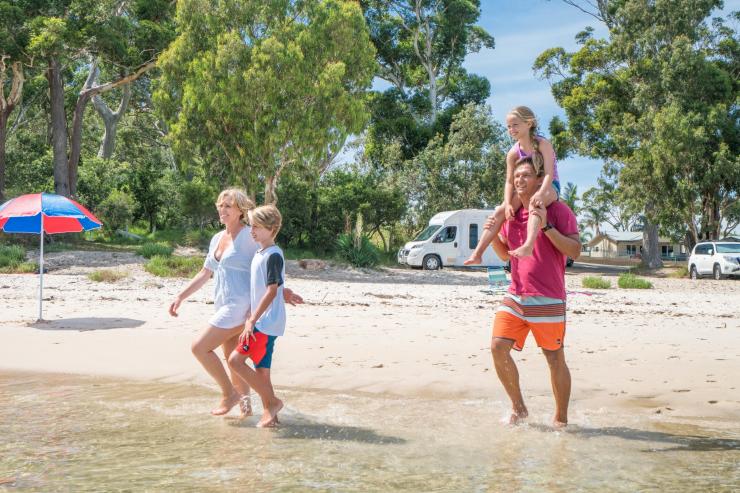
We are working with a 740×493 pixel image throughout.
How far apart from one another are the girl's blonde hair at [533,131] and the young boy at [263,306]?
1.78 meters

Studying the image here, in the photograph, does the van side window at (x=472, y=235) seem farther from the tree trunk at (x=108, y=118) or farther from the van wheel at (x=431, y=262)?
the tree trunk at (x=108, y=118)

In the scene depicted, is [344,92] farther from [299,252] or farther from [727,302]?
[727,302]

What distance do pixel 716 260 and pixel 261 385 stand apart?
86.8 feet

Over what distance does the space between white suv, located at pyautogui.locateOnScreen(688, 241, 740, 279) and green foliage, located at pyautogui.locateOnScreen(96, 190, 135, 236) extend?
23.8m

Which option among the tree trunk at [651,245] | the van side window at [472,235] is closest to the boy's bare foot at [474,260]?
the van side window at [472,235]

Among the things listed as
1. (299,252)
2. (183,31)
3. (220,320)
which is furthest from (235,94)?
(220,320)

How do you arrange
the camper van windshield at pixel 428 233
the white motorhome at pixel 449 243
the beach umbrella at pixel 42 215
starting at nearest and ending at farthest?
1. the beach umbrella at pixel 42 215
2. the white motorhome at pixel 449 243
3. the camper van windshield at pixel 428 233

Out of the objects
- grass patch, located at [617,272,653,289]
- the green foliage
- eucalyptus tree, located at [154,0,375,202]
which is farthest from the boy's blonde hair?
the green foliage

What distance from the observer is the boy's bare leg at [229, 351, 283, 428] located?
5438 mm

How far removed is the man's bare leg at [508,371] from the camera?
5246mm

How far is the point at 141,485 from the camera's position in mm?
4109

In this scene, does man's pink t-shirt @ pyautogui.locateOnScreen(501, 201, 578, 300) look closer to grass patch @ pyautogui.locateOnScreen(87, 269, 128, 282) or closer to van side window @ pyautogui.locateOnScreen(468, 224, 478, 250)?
grass patch @ pyautogui.locateOnScreen(87, 269, 128, 282)

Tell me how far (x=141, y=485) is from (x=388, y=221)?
110ft

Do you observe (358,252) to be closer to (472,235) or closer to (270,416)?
(472,235)
